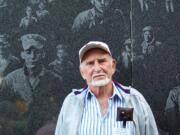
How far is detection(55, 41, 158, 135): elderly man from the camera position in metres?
3.07

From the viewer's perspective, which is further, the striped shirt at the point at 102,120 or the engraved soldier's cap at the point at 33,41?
the engraved soldier's cap at the point at 33,41

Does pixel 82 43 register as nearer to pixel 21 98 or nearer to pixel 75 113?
pixel 21 98

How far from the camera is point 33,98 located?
4.02m

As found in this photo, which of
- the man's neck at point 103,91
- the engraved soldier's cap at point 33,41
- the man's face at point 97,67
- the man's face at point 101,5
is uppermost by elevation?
the man's face at point 101,5

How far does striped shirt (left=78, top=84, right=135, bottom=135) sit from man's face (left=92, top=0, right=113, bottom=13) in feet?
3.47

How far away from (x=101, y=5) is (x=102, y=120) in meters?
1.24

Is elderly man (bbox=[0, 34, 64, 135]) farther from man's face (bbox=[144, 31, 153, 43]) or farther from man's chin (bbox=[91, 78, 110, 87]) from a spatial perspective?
man's chin (bbox=[91, 78, 110, 87])

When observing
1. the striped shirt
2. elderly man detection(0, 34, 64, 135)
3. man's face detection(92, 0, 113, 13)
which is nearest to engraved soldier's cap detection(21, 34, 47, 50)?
elderly man detection(0, 34, 64, 135)

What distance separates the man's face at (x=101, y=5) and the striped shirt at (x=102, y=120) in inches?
41.6

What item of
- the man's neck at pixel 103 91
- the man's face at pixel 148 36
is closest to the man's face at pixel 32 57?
the man's face at pixel 148 36

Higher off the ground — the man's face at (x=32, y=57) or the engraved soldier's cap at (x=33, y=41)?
the engraved soldier's cap at (x=33, y=41)

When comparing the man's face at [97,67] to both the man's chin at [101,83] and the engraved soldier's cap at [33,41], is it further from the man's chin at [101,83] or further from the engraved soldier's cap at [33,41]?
the engraved soldier's cap at [33,41]

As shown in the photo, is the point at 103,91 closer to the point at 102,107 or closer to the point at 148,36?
the point at 102,107

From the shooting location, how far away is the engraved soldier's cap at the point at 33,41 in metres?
4.00
